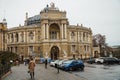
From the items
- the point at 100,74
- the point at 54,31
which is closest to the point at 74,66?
the point at 100,74

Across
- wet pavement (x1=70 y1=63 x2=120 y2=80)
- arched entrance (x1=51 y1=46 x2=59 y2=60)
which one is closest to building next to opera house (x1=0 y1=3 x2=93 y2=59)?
arched entrance (x1=51 y1=46 x2=59 y2=60)

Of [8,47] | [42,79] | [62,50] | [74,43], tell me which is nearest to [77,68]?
[42,79]

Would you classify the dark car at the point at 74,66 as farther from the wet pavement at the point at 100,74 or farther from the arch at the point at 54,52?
the arch at the point at 54,52

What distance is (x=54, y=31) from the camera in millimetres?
97938

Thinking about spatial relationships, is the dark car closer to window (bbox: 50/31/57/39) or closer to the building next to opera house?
the building next to opera house

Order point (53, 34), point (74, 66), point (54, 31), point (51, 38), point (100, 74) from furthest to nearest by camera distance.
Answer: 1. point (51, 38)
2. point (53, 34)
3. point (54, 31)
4. point (74, 66)
5. point (100, 74)

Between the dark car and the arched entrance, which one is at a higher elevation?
the arched entrance

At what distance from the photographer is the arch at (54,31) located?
321ft

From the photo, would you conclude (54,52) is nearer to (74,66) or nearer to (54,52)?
(54,52)

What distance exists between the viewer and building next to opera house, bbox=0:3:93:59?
95375mm

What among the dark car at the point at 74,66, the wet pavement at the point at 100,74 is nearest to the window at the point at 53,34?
the dark car at the point at 74,66

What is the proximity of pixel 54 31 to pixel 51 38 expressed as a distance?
2474mm

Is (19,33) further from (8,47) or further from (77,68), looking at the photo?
(77,68)

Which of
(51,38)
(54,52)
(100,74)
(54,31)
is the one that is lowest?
(100,74)
